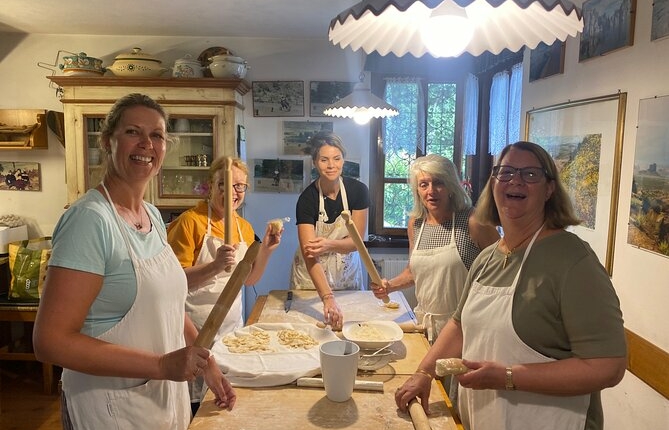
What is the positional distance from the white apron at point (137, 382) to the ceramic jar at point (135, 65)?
7.59ft

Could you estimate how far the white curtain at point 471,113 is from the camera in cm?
341

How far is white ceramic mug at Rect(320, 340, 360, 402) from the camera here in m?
1.12

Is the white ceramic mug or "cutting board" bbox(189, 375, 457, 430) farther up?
the white ceramic mug

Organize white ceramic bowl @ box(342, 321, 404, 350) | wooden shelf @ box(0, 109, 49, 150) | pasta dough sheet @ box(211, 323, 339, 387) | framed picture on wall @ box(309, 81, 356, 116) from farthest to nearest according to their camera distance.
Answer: framed picture on wall @ box(309, 81, 356, 116), wooden shelf @ box(0, 109, 49, 150), white ceramic bowl @ box(342, 321, 404, 350), pasta dough sheet @ box(211, 323, 339, 387)

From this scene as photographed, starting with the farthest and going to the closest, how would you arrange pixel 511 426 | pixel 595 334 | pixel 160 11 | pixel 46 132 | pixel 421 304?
pixel 46 132 → pixel 160 11 → pixel 421 304 → pixel 511 426 → pixel 595 334

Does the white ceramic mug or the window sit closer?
the white ceramic mug

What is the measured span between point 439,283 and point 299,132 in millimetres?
2027

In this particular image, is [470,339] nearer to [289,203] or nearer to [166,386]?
[166,386]

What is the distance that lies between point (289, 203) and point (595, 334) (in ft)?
9.18

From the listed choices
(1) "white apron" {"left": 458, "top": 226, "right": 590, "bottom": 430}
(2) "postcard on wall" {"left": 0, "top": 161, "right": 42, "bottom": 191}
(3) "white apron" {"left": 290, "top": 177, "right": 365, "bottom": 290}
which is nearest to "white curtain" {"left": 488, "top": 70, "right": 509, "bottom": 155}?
(3) "white apron" {"left": 290, "top": 177, "right": 365, "bottom": 290}

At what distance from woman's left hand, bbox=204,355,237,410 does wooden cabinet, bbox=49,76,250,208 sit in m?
2.15

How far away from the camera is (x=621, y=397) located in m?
1.71

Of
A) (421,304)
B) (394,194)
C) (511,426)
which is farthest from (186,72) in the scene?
(511,426)

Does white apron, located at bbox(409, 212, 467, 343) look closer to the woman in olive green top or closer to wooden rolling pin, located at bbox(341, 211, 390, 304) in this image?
wooden rolling pin, located at bbox(341, 211, 390, 304)
